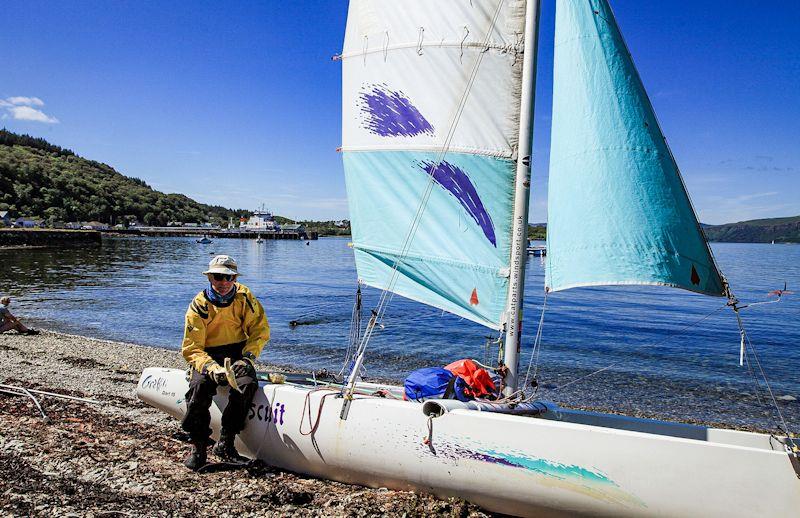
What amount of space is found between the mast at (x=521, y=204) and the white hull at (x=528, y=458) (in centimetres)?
92

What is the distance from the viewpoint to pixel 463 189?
6.67 metres

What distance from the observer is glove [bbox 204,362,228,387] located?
550 centimetres

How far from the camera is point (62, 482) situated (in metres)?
5.05

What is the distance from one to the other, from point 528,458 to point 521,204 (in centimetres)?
286

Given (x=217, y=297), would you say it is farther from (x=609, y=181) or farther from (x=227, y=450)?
(x=609, y=181)

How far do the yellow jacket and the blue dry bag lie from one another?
1768 mm

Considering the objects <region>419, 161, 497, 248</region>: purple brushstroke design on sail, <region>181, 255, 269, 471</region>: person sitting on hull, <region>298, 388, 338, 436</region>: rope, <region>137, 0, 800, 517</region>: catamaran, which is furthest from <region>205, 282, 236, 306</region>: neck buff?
<region>419, 161, 497, 248</region>: purple brushstroke design on sail

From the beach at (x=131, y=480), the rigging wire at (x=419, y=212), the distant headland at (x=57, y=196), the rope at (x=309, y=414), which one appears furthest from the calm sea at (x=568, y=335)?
the distant headland at (x=57, y=196)

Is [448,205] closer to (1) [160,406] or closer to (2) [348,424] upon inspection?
(2) [348,424]

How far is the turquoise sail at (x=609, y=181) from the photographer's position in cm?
518

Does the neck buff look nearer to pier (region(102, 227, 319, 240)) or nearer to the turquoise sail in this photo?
the turquoise sail

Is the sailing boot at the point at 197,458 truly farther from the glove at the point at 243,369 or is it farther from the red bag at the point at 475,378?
the red bag at the point at 475,378

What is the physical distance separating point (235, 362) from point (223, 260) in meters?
1.17

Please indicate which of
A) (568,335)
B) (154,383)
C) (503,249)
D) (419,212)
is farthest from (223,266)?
(568,335)
